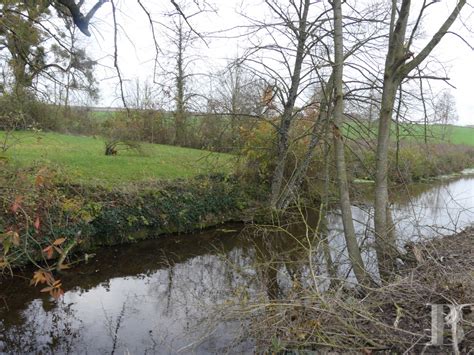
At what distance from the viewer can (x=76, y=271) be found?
933cm

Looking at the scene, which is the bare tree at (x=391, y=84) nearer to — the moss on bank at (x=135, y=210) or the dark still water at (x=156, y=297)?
the dark still water at (x=156, y=297)

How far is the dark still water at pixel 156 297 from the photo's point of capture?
20.1ft

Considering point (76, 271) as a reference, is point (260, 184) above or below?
above

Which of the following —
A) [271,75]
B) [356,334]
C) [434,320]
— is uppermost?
[271,75]

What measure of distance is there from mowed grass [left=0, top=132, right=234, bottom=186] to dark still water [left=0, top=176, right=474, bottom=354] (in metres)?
2.55

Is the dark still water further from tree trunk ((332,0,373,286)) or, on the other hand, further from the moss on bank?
the moss on bank

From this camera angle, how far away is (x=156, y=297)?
26.9 ft

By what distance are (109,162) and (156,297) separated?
7818 millimetres

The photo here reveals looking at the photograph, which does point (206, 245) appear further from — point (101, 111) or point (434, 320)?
point (101, 111)

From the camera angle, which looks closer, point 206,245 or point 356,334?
point 356,334

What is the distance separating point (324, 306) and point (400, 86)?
4058 mm

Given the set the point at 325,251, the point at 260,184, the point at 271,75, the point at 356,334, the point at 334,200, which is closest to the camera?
the point at 356,334

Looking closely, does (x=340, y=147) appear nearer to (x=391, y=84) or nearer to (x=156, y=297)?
(x=391, y=84)

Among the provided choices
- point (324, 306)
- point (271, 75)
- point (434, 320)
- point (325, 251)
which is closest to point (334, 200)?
point (325, 251)
